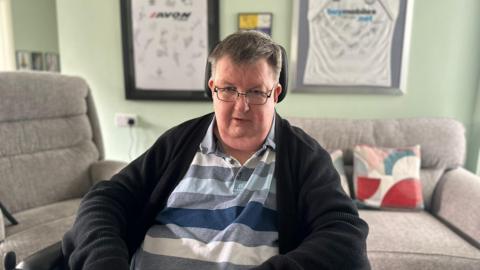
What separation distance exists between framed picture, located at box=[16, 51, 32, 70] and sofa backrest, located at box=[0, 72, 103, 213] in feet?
6.67

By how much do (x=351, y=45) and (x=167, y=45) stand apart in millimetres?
1168

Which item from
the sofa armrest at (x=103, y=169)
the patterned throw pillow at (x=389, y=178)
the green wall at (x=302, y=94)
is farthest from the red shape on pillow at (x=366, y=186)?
the sofa armrest at (x=103, y=169)

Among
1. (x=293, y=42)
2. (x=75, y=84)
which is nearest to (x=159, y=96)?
(x=75, y=84)

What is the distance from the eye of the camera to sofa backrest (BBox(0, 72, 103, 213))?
72.3 inches

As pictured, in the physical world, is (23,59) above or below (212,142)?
above

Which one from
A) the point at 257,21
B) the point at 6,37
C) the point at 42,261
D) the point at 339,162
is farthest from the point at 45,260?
the point at 6,37

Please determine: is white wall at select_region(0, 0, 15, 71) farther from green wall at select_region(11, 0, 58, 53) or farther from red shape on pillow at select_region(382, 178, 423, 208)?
red shape on pillow at select_region(382, 178, 423, 208)

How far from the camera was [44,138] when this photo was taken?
1996mm

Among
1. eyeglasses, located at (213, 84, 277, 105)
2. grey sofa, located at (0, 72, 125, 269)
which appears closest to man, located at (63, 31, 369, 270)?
eyeglasses, located at (213, 84, 277, 105)

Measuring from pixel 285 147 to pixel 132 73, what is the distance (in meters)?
1.67

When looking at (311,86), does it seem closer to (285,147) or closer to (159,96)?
(159,96)

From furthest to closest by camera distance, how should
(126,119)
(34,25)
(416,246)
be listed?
(34,25)
(126,119)
(416,246)

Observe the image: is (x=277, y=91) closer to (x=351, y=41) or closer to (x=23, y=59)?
(x=351, y=41)

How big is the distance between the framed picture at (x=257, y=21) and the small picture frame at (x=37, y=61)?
2750mm
